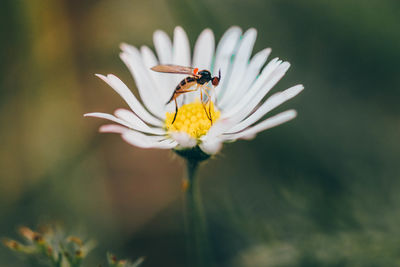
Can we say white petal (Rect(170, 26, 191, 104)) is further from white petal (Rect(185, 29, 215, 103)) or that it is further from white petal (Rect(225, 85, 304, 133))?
white petal (Rect(225, 85, 304, 133))

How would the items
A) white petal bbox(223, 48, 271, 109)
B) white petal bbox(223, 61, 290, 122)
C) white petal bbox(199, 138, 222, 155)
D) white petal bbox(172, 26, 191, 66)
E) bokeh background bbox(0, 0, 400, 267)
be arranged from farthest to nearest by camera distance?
bokeh background bbox(0, 0, 400, 267) → white petal bbox(172, 26, 191, 66) → white petal bbox(223, 48, 271, 109) → white petal bbox(223, 61, 290, 122) → white petal bbox(199, 138, 222, 155)

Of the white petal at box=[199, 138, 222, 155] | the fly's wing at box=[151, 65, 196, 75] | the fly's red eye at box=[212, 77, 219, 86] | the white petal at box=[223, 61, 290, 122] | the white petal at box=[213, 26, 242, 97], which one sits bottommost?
the white petal at box=[199, 138, 222, 155]

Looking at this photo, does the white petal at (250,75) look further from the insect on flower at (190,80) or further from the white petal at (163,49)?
the white petal at (163,49)

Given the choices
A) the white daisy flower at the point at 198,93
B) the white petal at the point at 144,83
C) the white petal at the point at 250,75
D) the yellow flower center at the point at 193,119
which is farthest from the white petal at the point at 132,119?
the white petal at the point at 250,75

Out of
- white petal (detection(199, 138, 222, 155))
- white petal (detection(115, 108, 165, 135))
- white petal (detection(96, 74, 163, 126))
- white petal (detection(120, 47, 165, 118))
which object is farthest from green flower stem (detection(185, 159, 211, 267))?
white petal (detection(120, 47, 165, 118))

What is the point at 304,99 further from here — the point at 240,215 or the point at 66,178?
the point at 66,178

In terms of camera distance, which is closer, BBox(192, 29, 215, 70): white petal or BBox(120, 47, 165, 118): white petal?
BBox(120, 47, 165, 118): white petal

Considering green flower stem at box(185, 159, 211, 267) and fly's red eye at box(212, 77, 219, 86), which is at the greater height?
fly's red eye at box(212, 77, 219, 86)

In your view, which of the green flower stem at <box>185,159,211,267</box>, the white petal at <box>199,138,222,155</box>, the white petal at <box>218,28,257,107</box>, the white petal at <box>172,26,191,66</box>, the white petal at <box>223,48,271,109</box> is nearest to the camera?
the white petal at <box>199,138,222,155</box>
